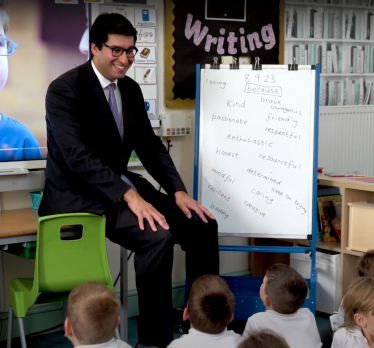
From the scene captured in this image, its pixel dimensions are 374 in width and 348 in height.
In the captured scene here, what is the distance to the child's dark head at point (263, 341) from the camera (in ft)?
5.47

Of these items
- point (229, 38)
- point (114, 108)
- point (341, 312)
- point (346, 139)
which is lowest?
point (341, 312)

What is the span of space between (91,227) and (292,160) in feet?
3.92

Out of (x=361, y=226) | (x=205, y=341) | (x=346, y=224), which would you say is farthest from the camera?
(x=346, y=224)

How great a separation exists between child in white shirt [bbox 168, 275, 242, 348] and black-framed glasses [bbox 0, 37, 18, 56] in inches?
66.4

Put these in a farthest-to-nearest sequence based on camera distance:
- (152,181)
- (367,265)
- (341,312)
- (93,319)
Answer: (152,181) < (367,265) < (341,312) < (93,319)

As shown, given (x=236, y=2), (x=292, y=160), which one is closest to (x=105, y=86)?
(x=292, y=160)

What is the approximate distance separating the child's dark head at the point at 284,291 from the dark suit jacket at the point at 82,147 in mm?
765

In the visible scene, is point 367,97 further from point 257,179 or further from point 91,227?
point 91,227

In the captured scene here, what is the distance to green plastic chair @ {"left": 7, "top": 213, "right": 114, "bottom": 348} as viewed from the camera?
9.41 ft

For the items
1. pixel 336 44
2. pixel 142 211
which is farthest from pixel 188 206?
pixel 336 44

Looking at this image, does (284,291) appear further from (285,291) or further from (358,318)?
(358,318)

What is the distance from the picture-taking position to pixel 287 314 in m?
2.56

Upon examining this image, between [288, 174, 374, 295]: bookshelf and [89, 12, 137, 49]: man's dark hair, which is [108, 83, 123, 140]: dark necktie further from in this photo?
[288, 174, 374, 295]: bookshelf

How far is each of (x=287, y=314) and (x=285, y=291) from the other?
0.09 m
